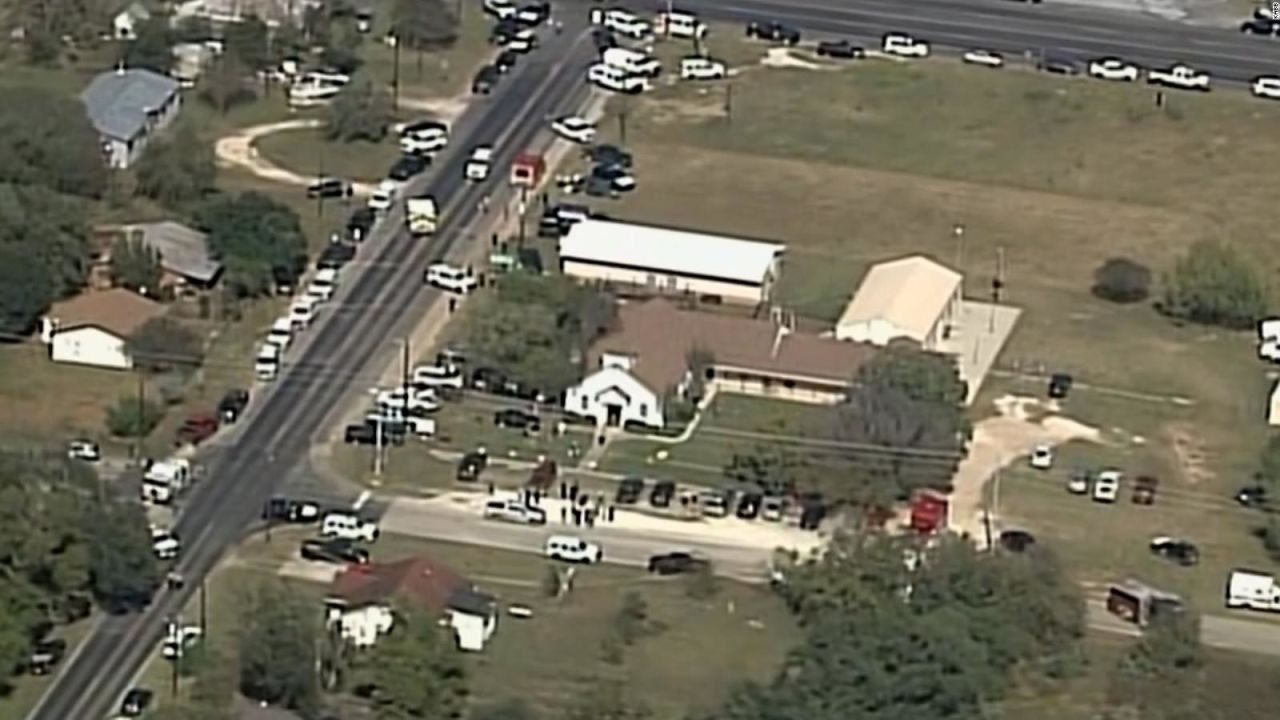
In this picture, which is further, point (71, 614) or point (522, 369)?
point (522, 369)

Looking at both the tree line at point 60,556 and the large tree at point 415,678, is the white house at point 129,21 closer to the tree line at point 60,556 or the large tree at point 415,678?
the tree line at point 60,556

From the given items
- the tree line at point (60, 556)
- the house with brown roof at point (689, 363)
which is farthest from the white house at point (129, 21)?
the tree line at point (60, 556)

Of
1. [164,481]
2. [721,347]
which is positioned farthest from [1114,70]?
[164,481]

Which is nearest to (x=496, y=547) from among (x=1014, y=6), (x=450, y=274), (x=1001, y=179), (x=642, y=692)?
(x=642, y=692)

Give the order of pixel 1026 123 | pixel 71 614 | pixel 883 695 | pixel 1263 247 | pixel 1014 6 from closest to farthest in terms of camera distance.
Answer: pixel 883 695 < pixel 71 614 < pixel 1263 247 < pixel 1026 123 < pixel 1014 6

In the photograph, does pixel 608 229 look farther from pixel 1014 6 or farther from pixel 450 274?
pixel 1014 6
